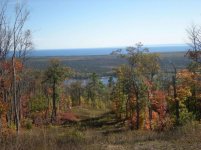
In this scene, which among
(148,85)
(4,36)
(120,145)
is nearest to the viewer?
(120,145)

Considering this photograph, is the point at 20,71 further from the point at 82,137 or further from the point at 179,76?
the point at 82,137

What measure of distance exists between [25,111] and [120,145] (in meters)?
55.3

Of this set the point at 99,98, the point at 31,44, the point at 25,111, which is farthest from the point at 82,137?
the point at 99,98

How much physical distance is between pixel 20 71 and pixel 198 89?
2323 cm

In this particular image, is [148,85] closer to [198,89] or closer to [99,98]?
[198,89]

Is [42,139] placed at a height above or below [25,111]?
above

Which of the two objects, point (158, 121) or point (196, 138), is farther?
point (158, 121)

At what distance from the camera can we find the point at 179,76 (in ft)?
156

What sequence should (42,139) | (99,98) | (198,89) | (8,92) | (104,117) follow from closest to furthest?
(42,139)
(8,92)
(198,89)
(104,117)
(99,98)

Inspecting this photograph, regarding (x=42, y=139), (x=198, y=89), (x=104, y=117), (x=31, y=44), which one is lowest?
(x=104, y=117)

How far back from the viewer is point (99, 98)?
104188 millimetres

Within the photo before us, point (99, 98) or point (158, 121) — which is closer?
point (158, 121)

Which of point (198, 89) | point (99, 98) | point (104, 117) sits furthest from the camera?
point (99, 98)

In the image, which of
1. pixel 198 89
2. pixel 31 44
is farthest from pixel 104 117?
pixel 31 44
